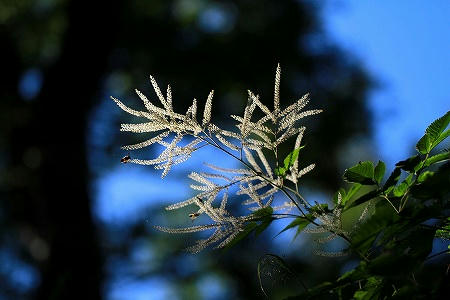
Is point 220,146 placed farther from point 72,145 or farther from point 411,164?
point 72,145

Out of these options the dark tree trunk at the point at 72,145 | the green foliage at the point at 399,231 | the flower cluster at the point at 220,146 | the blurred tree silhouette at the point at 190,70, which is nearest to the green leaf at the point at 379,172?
the green foliage at the point at 399,231

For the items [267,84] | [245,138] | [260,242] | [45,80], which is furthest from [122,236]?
[245,138]

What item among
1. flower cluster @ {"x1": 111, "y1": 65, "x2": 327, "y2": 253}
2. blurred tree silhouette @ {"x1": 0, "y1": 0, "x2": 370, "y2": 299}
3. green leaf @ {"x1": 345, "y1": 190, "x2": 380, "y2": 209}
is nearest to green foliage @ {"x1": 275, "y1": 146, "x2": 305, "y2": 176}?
flower cluster @ {"x1": 111, "y1": 65, "x2": 327, "y2": 253}

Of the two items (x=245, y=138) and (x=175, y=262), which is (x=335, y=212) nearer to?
(x=245, y=138)

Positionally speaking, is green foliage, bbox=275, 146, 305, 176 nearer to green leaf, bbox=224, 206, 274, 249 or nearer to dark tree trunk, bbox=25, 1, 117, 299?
green leaf, bbox=224, 206, 274, 249

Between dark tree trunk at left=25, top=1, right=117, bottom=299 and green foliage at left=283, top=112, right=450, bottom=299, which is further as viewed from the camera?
dark tree trunk at left=25, top=1, right=117, bottom=299

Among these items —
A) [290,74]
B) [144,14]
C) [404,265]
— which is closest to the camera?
[404,265]
